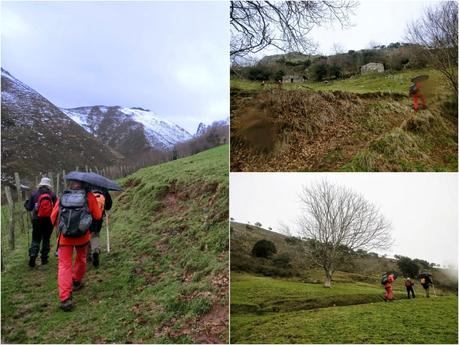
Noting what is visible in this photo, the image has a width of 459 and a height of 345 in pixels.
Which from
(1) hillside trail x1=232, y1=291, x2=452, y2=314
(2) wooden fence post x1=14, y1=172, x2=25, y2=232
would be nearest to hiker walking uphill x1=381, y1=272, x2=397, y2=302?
(1) hillside trail x1=232, y1=291, x2=452, y2=314

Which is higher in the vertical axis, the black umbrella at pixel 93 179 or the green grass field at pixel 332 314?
the black umbrella at pixel 93 179

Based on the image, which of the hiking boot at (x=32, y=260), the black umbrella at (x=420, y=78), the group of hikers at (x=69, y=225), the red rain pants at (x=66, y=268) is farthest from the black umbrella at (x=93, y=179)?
the black umbrella at (x=420, y=78)

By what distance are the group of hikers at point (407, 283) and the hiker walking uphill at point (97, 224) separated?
153 inches

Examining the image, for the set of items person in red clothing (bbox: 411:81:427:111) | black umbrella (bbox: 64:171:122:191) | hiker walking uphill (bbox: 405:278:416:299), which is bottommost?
hiker walking uphill (bbox: 405:278:416:299)

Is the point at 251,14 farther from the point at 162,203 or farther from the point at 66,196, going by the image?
the point at 66,196

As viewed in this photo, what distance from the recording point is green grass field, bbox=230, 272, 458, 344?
6.07m

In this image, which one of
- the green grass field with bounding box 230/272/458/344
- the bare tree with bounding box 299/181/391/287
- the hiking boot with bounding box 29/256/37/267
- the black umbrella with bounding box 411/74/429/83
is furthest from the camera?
the black umbrella with bounding box 411/74/429/83

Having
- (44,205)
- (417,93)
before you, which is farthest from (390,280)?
(44,205)

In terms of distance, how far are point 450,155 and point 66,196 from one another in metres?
5.07

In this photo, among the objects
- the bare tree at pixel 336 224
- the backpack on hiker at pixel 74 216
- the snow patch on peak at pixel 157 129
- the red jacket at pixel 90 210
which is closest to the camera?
the backpack on hiker at pixel 74 216

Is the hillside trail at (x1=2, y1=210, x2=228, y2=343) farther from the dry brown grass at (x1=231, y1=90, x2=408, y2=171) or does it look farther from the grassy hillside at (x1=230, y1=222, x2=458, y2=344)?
the dry brown grass at (x1=231, y1=90, x2=408, y2=171)

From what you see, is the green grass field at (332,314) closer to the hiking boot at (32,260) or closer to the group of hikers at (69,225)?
the group of hikers at (69,225)

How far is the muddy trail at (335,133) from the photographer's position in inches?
251

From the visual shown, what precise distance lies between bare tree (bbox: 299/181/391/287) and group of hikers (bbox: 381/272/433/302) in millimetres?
435
